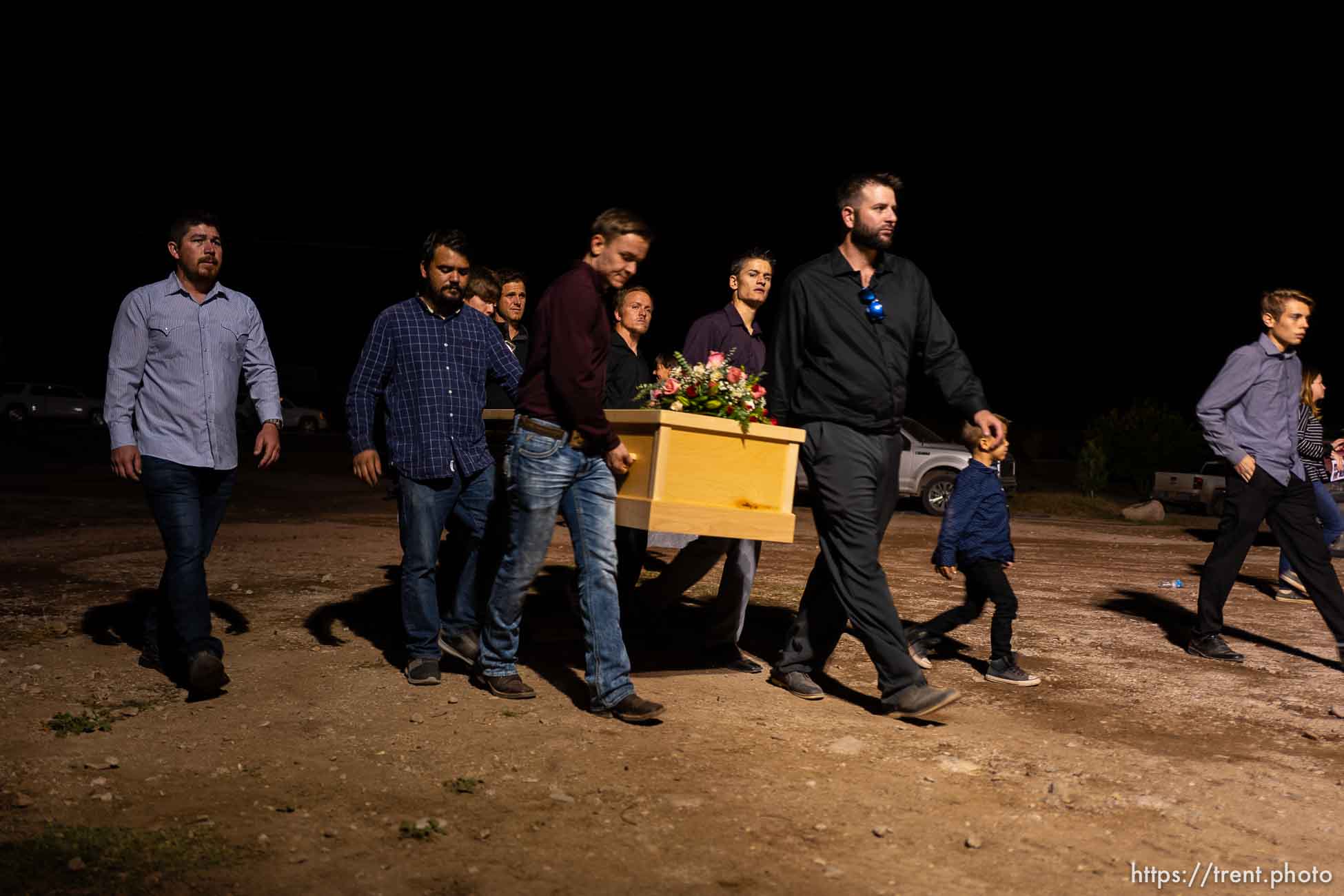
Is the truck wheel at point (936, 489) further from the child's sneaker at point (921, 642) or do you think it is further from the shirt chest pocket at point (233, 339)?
the shirt chest pocket at point (233, 339)

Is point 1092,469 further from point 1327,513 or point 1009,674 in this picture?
point 1009,674

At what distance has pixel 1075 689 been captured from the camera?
6.23 m

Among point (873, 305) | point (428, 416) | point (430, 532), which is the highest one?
point (873, 305)

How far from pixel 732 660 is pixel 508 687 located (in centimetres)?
130

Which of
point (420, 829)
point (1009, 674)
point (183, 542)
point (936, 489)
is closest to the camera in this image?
point (420, 829)

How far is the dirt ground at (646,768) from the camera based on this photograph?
364 centimetres

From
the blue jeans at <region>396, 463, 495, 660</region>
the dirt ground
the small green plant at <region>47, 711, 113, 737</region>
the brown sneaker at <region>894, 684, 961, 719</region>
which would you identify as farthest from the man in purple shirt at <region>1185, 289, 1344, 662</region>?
the small green plant at <region>47, 711, 113, 737</region>

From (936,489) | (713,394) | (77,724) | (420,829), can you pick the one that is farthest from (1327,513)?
(77,724)

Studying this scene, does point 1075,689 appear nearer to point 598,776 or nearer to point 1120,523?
point 598,776

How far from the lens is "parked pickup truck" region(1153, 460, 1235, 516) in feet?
68.3

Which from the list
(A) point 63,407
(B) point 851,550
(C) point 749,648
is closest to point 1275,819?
(B) point 851,550

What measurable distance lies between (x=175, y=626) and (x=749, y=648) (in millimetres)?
3010

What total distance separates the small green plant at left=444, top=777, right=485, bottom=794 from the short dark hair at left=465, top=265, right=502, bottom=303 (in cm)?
296

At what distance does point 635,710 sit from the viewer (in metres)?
5.19
